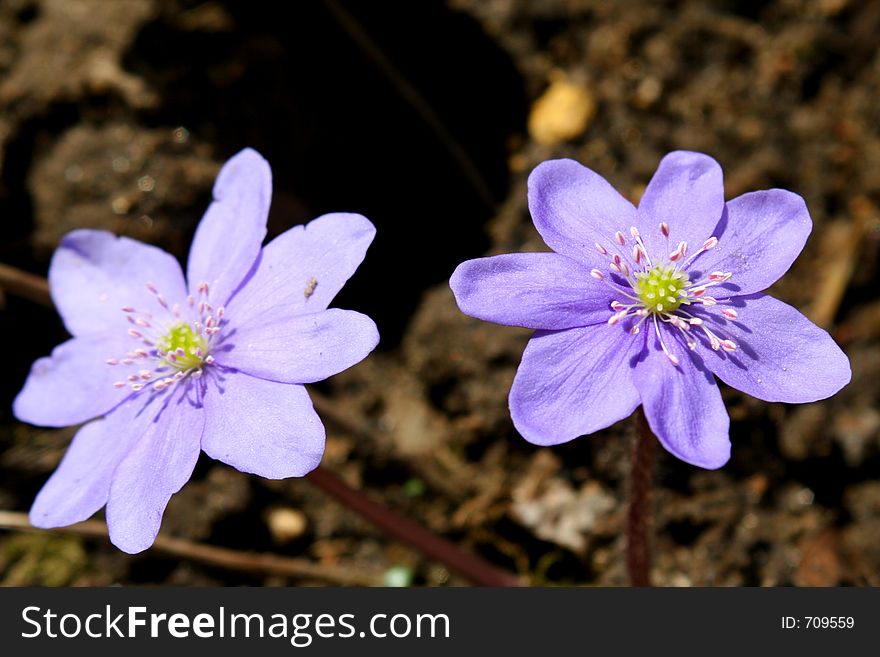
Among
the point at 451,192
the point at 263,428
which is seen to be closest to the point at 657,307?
the point at 263,428

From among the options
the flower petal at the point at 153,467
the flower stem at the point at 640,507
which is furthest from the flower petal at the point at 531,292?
the flower petal at the point at 153,467

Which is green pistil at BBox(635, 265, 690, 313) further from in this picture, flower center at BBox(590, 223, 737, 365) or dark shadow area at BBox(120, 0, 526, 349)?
dark shadow area at BBox(120, 0, 526, 349)

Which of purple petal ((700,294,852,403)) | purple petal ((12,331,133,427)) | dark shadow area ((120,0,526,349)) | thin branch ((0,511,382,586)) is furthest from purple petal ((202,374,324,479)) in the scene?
dark shadow area ((120,0,526,349))

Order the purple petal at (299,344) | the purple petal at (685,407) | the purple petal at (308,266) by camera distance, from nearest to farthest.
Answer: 1. the purple petal at (685,407)
2. the purple petal at (299,344)
3. the purple petal at (308,266)

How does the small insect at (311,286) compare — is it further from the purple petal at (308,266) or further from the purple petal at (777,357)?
the purple petal at (777,357)

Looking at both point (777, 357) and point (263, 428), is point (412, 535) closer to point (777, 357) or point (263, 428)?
point (263, 428)

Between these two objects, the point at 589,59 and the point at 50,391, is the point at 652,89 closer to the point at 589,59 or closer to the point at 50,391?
the point at 589,59
